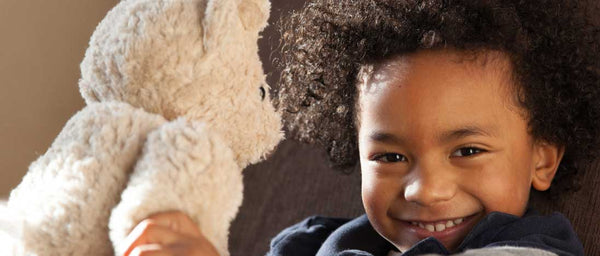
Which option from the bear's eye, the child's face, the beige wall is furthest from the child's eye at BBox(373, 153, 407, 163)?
the beige wall

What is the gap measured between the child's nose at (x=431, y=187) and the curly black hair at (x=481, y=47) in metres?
0.15

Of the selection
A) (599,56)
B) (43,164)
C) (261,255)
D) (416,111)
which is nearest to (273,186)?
(261,255)

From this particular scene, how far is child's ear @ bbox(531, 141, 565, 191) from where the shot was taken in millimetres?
1000

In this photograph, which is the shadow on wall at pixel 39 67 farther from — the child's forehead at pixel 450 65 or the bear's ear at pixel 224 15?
the bear's ear at pixel 224 15

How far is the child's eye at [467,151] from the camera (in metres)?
0.91

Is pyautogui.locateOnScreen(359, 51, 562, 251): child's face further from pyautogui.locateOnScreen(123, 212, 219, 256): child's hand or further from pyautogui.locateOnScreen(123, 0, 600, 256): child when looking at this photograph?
pyautogui.locateOnScreen(123, 212, 219, 256): child's hand

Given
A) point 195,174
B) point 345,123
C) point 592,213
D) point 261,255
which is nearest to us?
point 195,174

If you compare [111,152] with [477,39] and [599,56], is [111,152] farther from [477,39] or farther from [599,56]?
[599,56]

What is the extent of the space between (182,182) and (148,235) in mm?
51

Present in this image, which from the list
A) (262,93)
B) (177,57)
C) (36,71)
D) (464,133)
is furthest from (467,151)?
(36,71)

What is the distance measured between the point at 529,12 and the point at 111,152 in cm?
65

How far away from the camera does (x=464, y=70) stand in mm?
915

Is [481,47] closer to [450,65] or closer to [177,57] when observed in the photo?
[450,65]

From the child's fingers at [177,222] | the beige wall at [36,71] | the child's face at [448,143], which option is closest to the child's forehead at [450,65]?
the child's face at [448,143]
